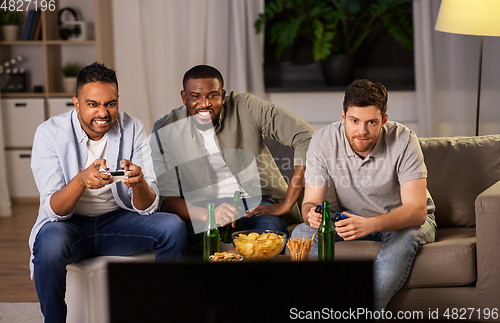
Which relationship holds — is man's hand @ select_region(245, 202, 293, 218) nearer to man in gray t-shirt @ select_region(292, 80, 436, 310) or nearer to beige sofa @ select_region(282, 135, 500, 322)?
man in gray t-shirt @ select_region(292, 80, 436, 310)

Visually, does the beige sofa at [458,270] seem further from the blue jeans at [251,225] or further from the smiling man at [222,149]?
the smiling man at [222,149]

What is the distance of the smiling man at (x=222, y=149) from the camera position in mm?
2068

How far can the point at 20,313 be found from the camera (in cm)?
205

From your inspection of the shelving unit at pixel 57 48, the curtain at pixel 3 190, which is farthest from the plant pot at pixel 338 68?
the curtain at pixel 3 190

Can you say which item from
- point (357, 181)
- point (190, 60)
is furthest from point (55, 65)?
point (357, 181)

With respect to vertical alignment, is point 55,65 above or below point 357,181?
above

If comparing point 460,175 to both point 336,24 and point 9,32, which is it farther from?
point 9,32

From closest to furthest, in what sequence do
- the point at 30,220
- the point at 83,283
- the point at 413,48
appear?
the point at 83,283 < the point at 30,220 < the point at 413,48

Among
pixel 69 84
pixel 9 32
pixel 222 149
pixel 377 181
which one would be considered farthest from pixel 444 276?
pixel 9 32

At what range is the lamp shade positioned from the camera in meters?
2.49

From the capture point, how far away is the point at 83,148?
6.03 ft

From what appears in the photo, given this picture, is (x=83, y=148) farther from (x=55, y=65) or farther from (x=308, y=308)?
(x=55, y=65)

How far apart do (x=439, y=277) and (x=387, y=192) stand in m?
0.35

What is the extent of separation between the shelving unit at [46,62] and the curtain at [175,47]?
174mm
